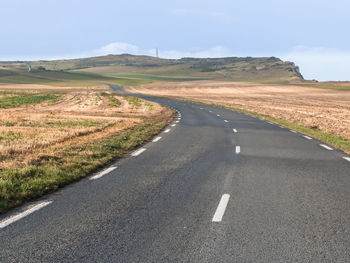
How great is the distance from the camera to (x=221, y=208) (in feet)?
23.6

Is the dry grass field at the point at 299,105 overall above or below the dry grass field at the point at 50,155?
below

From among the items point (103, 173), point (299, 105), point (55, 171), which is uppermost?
point (55, 171)

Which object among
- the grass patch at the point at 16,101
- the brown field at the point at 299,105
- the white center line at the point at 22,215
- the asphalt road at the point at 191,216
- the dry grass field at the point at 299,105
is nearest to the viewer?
the asphalt road at the point at 191,216

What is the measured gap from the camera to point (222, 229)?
6082 millimetres

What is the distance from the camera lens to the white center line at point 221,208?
21.7ft

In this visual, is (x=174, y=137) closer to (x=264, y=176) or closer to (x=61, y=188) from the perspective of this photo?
(x=264, y=176)

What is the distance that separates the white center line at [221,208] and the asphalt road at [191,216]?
0.05 feet

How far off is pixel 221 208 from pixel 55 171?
14.0 feet

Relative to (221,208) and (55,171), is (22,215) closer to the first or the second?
(55,171)

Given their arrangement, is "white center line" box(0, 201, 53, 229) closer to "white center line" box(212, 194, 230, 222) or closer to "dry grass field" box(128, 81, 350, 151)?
"white center line" box(212, 194, 230, 222)

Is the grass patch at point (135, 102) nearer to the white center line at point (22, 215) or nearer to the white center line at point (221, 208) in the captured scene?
the white center line at point (221, 208)

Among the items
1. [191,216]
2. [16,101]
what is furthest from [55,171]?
[16,101]

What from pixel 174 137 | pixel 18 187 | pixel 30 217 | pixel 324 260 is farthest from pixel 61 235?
pixel 174 137

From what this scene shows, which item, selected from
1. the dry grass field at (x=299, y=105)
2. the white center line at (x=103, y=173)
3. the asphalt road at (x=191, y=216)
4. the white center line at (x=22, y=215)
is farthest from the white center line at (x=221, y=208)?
the dry grass field at (x=299, y=105)
